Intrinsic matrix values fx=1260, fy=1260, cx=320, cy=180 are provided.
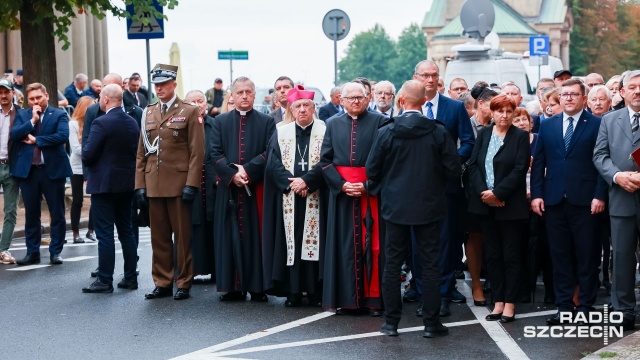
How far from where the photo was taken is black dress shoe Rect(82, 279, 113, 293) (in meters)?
12.6

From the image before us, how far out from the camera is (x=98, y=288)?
12617mm

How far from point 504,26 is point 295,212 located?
308 ft

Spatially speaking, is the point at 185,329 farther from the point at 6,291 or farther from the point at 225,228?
the point at 6,291

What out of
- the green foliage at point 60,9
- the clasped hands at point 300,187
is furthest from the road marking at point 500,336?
the green foliage at point 60,9

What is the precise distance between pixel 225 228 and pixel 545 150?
3.23m

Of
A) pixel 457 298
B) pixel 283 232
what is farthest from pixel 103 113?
pixel 457 298

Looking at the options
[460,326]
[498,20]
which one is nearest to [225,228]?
[460,326]

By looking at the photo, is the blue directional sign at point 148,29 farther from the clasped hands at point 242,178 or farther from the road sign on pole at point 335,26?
the clasped hands at point 242,178

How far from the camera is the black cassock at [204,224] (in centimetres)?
1296

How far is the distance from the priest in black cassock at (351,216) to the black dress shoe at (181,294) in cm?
158

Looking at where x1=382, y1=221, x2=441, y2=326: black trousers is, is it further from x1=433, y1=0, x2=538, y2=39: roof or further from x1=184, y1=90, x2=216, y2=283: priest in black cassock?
x1=433, y1=0, x2=538, y2=39: roof

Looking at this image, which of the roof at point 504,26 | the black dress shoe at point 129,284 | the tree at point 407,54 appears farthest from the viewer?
the tree at point 407,54

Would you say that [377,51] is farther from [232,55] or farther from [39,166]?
[39,166]

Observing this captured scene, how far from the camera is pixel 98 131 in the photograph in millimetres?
12664
